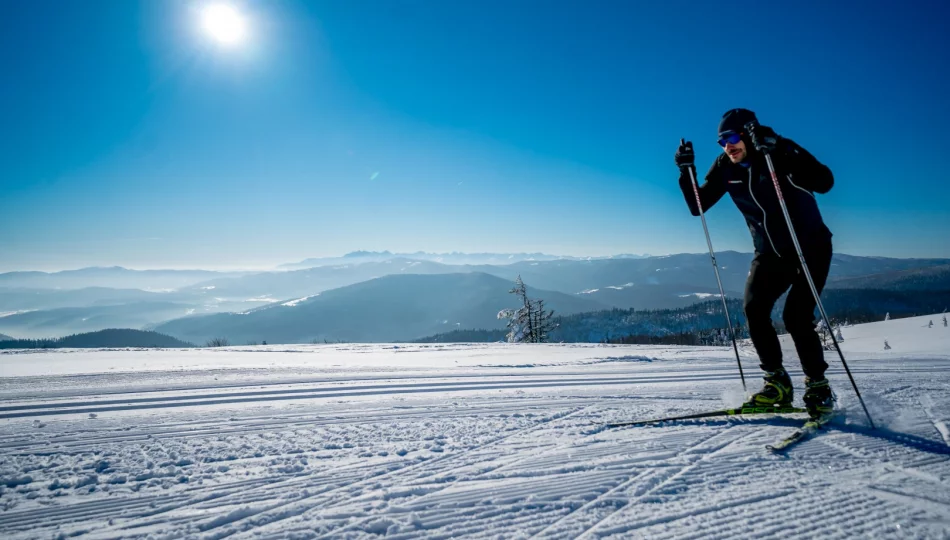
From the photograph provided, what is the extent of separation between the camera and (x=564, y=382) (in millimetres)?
4703

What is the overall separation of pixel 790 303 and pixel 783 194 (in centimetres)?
82

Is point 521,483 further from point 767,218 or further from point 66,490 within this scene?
point 767,218

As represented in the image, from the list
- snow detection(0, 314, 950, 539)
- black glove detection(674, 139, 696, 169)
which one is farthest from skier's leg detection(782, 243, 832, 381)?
black glove detection(674, 139, 696, 169)

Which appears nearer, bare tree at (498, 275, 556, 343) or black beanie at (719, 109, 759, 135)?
black beanie at (719, 109, 759, 135)

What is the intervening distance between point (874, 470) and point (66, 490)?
390cm

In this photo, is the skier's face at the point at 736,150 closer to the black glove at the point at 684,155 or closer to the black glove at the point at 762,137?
the black glove at the point at 762,137

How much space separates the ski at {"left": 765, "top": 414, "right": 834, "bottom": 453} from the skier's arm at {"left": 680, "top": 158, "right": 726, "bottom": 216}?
1.98 m

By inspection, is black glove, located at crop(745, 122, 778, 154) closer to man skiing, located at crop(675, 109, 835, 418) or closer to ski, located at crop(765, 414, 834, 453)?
man skiing, located at crop(675, 109, 835, 418)

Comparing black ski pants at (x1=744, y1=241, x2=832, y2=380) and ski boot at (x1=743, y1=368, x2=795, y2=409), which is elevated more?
black ski pants at (x1=744, y1=241, x2=832, y2=380)

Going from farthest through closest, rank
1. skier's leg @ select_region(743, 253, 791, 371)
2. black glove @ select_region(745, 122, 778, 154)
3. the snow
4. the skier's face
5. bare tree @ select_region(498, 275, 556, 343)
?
bare tree @ select_region(498, 275, 556, 343) → the skier's face → skier's leg @ select_region(743, 253, 791, 371) → black glove @ select_region(745, 122, 778, 154) → the snow

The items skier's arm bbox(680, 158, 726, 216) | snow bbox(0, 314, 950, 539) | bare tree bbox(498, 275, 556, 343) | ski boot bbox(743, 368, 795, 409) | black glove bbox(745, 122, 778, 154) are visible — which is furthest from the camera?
bare tree bbox(498, 275, 556, 343)

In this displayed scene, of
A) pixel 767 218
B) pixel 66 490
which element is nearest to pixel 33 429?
pixel 66 490

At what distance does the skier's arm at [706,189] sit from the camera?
12.0 ft

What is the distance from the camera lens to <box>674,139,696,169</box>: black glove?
3.90 metres
